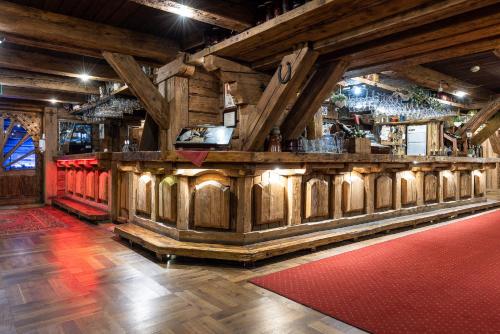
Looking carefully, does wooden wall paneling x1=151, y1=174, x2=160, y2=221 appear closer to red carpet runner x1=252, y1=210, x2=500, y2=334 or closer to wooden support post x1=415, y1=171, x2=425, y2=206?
red carpet runner x1=252, y1=210, x2=500, y2=334

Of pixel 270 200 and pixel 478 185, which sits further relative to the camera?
pixel 478 185

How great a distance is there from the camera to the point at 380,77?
316 inches

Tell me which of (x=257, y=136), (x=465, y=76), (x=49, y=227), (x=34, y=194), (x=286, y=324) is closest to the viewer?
(x=286, y=324)

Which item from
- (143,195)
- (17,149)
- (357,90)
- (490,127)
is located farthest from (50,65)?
(490,127)

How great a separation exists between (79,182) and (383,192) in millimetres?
7034

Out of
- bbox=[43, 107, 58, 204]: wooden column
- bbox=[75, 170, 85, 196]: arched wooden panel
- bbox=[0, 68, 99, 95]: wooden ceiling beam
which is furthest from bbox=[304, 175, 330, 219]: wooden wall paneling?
bbox=[43, 107, 58, 204]: wooden column

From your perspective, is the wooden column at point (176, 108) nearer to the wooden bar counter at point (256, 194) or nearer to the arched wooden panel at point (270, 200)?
the wooden bar counter at point (256, 194)

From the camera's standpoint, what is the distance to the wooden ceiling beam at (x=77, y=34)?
14.4 feet

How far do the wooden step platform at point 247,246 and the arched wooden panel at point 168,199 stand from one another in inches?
11.4

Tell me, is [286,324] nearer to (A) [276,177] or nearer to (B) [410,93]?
(A) [276,177]

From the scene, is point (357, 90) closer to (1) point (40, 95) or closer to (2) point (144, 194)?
(2) point (144, 194)

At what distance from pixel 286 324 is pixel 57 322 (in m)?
1.71

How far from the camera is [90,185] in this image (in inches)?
330

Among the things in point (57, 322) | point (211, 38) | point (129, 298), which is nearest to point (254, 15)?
point (211, 38)
